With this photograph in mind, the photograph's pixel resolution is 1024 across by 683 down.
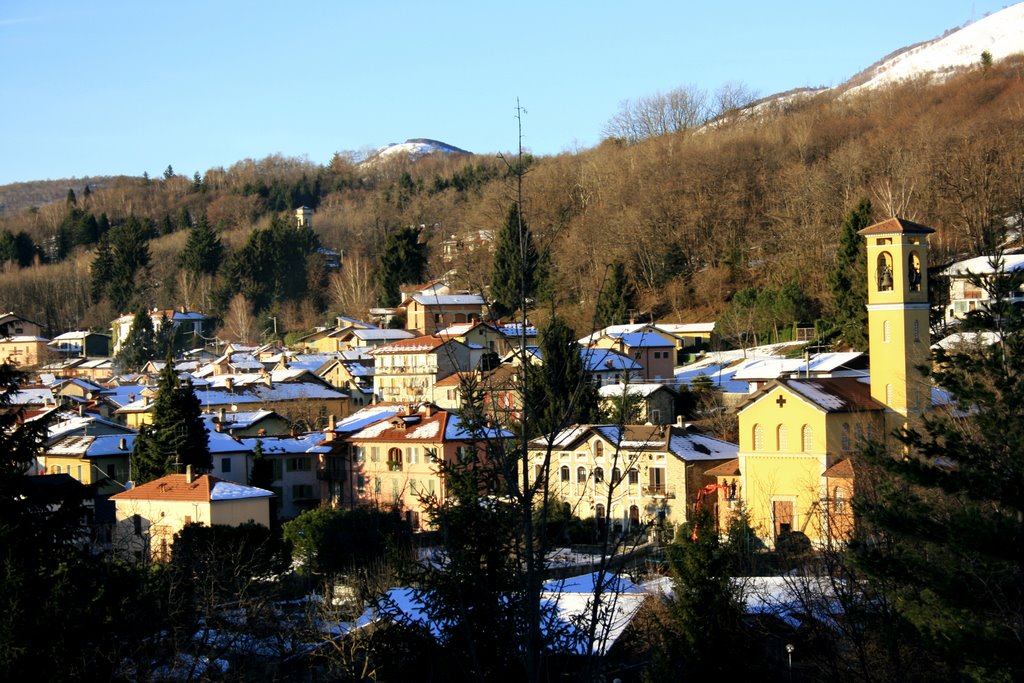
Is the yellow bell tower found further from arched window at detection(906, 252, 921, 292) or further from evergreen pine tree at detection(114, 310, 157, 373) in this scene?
evergreen pine tree at detection(114, 310, 157, 373)

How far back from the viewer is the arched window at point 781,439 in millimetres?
26234

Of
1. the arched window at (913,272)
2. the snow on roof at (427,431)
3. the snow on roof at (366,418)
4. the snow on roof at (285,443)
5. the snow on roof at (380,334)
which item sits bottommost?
the snow on roof at (285,443)

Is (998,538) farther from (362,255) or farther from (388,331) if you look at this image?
(362,255)

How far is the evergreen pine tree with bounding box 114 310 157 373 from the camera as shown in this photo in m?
63.5

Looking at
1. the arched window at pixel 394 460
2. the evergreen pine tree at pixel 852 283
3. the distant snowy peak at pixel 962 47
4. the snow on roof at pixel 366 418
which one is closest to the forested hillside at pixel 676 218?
the evergreen pine tree at pixel 852 283

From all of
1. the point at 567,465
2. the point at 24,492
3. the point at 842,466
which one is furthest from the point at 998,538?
the point at 567,465

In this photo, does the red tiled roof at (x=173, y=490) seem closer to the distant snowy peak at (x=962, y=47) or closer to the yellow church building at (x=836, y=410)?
the yellow church building at (x=836, y=410)

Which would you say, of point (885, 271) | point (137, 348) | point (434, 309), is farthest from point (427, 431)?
point (137, 348)

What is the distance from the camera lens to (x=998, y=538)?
11805mm

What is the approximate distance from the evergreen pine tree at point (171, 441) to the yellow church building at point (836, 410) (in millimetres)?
11606

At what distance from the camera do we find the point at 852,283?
122 feet

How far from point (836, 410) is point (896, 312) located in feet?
8.37

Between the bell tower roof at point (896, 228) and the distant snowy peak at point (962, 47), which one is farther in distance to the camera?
the distant snowy peak at point (962, 47)

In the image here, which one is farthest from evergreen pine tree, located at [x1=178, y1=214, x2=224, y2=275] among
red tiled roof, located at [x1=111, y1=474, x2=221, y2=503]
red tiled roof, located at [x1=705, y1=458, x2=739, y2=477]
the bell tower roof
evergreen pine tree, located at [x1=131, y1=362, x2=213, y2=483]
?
the bell tower roof
